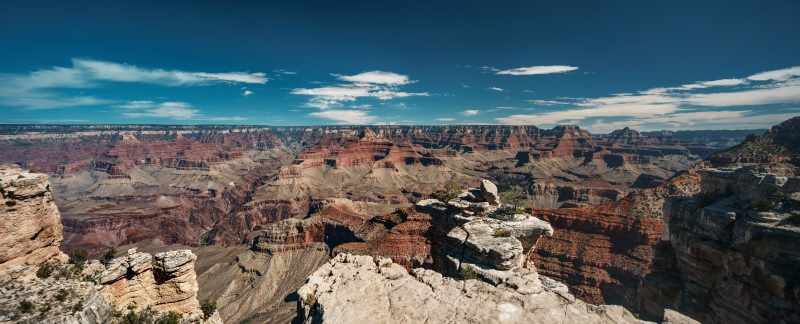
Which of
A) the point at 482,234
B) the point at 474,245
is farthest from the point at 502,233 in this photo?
the point at 474,245

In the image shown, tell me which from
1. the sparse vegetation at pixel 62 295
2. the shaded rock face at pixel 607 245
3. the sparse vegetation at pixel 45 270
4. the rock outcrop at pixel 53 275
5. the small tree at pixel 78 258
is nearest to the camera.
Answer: the rock outcrop at pixel 53 275

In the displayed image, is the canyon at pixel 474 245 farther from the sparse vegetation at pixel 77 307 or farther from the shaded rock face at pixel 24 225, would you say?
the sparse vegetation at pixel 77 307

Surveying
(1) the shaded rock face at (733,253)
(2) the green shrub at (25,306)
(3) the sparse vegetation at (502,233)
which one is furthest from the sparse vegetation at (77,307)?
(1) the shaded rock face at (733,253)

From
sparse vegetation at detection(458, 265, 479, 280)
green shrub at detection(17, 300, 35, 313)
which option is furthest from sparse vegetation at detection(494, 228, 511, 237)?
green shrub at detection(17, 300, 35, 313)

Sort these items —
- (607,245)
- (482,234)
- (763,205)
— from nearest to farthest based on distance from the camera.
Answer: (482,234) < (763,205) < (607,245)

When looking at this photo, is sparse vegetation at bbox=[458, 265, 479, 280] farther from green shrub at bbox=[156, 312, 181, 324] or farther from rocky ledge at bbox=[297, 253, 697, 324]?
green shrub at bbox=[156, 312, 181, 324]

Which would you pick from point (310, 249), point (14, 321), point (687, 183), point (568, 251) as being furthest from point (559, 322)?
point (310, 249)

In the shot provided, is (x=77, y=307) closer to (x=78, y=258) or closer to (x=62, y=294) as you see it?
(x=62, y=294)
